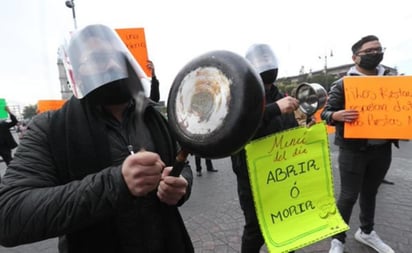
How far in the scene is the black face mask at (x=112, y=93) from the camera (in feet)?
3.06

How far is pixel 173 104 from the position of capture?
0.79m

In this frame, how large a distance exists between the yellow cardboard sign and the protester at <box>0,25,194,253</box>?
791 mm

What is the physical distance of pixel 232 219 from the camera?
3.91 meters

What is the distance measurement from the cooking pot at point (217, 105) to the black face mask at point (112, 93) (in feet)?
0.84

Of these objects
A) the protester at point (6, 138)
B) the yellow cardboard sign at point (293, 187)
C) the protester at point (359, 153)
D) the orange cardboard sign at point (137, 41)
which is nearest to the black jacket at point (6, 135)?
the protester at point (6, 138)

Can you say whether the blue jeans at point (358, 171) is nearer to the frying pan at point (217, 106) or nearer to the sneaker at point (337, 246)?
the sneaker at point (337, 246)

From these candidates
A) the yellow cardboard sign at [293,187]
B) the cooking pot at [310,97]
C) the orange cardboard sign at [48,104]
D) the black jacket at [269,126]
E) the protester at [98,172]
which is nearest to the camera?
the protester at [98,172]

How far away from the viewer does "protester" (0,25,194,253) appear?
854 mm

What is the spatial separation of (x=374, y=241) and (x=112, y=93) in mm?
3134

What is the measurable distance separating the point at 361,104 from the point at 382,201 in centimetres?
247

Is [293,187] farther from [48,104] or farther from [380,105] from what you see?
[48,104]

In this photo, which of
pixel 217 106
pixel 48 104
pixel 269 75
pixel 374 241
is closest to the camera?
pixel 217 106

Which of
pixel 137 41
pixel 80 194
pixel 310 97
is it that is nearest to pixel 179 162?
pixel 80 194

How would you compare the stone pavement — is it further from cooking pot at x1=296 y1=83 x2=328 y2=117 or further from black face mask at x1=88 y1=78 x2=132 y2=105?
black face mask at x1=88 y1=78 x2=132 y2=105
